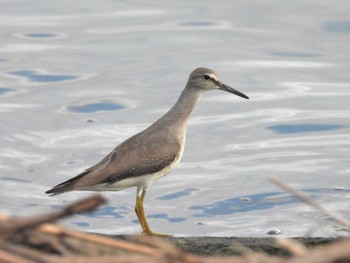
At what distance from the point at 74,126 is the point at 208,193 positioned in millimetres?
2686

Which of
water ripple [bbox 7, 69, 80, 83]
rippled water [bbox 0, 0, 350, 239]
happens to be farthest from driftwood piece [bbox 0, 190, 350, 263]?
water ripple [bbox 7, 69, 80, 83]

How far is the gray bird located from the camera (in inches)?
361

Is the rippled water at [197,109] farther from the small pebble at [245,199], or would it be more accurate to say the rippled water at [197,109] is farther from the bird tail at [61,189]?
the bird tail at [61,189]

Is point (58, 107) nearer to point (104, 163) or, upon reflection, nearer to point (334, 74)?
point (334, 74)

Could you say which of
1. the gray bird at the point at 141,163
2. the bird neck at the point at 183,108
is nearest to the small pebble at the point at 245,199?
the bird neck at the point at 183,108

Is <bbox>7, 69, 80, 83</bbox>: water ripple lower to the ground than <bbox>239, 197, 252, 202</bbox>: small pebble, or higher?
higher

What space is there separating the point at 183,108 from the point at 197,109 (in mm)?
4373

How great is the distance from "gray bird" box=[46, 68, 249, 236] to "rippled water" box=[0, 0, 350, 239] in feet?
4.12

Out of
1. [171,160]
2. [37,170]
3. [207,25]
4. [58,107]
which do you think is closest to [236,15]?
[207,25]

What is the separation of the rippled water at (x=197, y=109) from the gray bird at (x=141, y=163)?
49.4 inches

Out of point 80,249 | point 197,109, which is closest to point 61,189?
point 80,249

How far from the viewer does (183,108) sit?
10336 millimetres

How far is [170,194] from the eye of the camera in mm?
12148

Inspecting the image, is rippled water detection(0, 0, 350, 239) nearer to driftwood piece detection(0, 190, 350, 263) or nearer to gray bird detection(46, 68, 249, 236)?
gray bird detection(46, 68, 249, 236)
